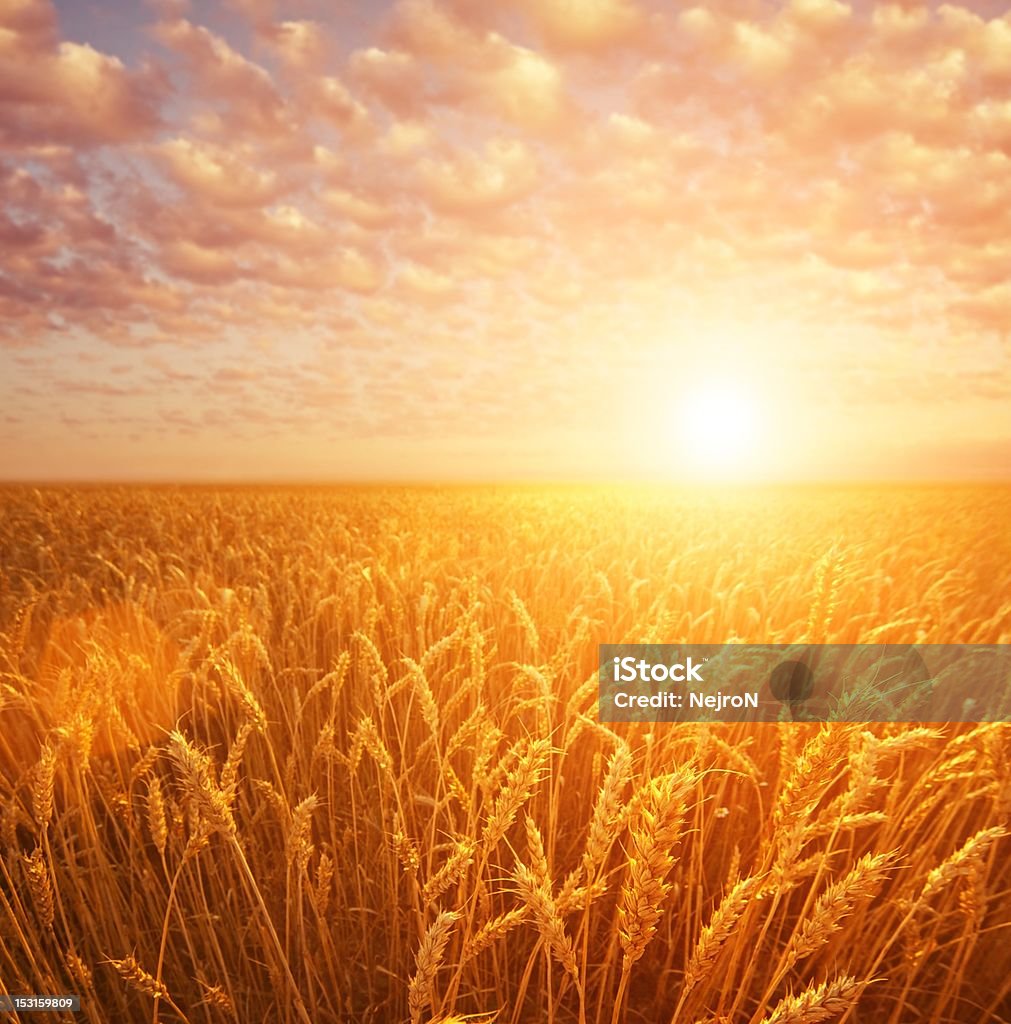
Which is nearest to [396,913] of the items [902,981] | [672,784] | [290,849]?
[290,849]

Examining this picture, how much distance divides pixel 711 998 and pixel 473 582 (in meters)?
2.64

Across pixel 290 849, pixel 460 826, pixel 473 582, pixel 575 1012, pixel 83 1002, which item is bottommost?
pixel 575 1012

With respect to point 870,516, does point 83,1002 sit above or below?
below

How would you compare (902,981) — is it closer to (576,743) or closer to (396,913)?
(576,743)

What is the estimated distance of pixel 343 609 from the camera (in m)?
4.79

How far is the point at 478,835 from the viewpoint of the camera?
2465mm

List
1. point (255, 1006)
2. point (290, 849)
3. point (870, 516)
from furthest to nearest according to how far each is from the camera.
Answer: point (870, 516)
point (255, 1006)
point (290, 849)

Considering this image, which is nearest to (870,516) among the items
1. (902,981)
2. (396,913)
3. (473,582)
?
(473,582)

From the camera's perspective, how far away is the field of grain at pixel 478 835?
1372 mm

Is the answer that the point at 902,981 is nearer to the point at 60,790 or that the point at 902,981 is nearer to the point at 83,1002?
the point at 83,1002

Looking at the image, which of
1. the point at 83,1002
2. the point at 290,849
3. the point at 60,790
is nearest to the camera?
the point at 290,849

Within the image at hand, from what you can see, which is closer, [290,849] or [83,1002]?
[290,849]

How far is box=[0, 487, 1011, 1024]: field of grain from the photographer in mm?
1372

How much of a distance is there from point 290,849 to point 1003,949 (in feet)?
8.31
